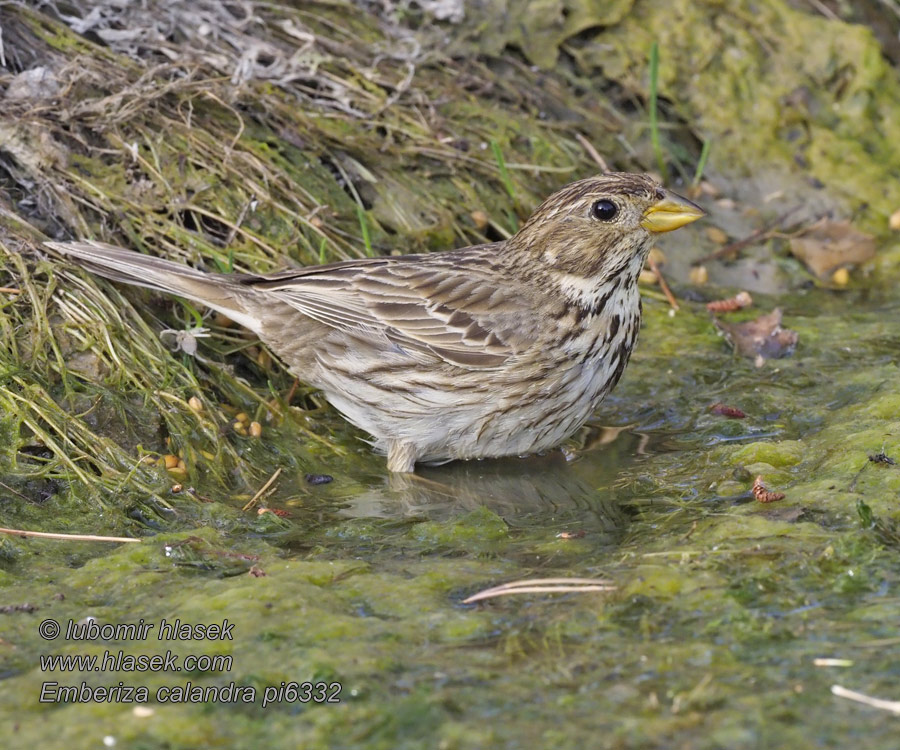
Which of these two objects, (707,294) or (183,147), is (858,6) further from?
(183,147)

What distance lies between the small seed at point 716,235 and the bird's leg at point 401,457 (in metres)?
2.82

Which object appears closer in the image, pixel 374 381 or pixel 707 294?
pixel 374 381

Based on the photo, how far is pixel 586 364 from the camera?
18.0 feet

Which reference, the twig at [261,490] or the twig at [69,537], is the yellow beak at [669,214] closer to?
the twig at [261,490]

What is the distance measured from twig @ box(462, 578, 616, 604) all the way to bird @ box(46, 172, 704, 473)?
148 centimetres

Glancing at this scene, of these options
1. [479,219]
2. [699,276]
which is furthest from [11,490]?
[699,276]

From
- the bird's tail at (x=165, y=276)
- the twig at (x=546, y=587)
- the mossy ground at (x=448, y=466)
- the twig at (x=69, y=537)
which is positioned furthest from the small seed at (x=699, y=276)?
the twig at (x=69, y=537)

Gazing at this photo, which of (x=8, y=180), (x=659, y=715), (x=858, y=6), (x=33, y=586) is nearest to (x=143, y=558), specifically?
(x=33, y=586)

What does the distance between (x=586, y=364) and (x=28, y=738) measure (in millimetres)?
2992

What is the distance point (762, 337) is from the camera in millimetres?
6539

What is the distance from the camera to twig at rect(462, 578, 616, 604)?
4.01 meters

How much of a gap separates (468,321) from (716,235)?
2.56m

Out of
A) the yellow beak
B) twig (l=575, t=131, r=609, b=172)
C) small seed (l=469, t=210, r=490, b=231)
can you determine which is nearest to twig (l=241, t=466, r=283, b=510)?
the yellow beak

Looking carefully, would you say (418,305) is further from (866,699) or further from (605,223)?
(866,699)
